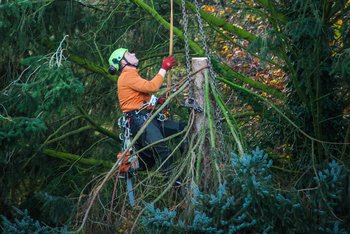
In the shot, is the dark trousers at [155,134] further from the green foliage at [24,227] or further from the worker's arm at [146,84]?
the green foliage at [24,227]

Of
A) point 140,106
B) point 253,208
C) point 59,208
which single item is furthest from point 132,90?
point 59,208

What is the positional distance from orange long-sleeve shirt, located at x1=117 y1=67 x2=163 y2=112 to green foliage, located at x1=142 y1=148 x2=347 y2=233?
1.89 meters

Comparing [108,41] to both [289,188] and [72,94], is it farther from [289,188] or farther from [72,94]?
[289,188]

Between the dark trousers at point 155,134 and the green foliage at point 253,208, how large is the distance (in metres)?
1.49

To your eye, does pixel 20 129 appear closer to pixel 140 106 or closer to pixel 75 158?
pixel 140 106

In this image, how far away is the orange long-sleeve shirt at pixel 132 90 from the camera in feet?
29.5

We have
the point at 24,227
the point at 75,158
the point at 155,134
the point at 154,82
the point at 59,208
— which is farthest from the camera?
the point at 75,158

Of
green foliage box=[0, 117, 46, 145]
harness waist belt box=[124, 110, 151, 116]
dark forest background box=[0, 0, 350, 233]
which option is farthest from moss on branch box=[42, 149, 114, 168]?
green foliage box=[0, 117, 46, 145]

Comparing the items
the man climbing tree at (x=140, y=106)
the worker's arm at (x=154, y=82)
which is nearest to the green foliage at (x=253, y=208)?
the man climbing tree at (x=140, y=106)

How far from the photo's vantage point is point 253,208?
7.08m

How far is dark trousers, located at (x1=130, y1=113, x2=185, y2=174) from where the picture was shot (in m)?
8.88

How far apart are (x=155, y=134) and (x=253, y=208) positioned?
210cm

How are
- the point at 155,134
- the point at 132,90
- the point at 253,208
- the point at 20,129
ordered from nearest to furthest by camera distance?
the point at 253,208 → the point at 20,129 → the point at 155,134 → the point at 132,90

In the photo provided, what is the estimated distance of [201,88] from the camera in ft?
26.6
